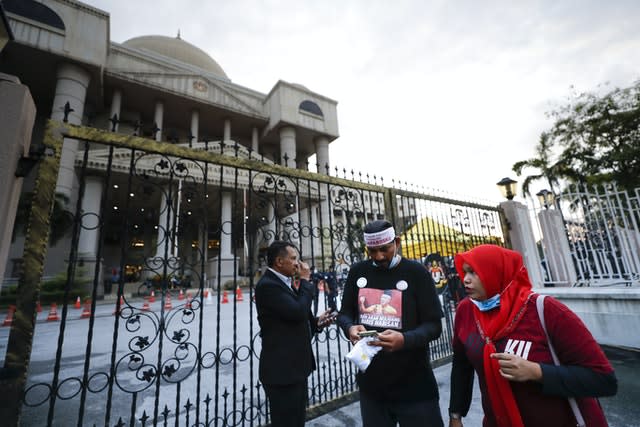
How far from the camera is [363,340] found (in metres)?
2.06

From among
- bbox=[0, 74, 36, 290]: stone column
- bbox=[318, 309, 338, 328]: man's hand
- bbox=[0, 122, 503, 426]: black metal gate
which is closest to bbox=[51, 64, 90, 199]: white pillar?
bbox=[0, 122, 503, 426]: black metal gate

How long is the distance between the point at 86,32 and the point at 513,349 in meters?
32.4

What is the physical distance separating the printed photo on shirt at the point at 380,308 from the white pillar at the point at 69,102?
2424cm

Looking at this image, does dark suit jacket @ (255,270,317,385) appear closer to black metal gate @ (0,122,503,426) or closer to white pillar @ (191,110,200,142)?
black metal gate @ (0,122,503,426)

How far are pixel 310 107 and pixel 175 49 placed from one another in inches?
771

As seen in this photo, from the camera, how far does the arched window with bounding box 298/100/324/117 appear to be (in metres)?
34.4

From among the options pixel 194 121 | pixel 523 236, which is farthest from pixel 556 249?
pixel 194 121

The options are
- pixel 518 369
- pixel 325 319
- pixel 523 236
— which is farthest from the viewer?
pixel 523 236

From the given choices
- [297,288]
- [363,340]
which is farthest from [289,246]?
[363,340]

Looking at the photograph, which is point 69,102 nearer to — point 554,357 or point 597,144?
point 554,357

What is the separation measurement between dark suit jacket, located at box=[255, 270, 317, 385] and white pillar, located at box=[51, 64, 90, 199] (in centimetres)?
2356

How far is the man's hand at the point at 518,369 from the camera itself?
156 centimetres

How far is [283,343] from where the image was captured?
2.51 metres

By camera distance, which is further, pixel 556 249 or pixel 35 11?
pixel 35 11
